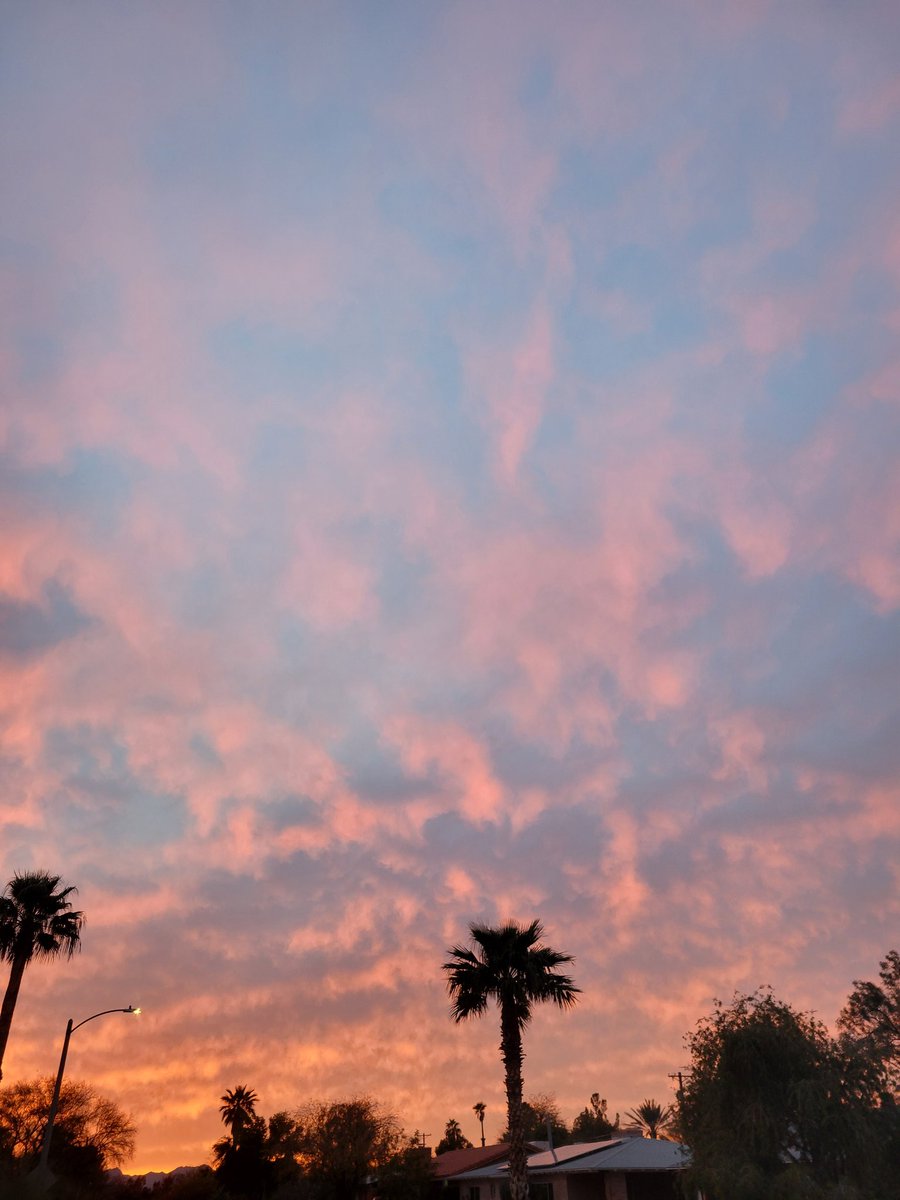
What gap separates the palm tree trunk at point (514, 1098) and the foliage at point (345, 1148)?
30392 mm

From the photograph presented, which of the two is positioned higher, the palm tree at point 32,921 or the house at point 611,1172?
the palm tree at point 32,921

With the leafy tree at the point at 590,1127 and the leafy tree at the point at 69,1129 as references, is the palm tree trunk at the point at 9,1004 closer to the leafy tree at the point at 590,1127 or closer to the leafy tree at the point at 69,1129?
the leafy tree at the point at 69,1129

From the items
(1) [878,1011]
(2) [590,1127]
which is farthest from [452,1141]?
(1) [878,1011]

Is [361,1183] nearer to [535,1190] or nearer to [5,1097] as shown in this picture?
[535,1190]

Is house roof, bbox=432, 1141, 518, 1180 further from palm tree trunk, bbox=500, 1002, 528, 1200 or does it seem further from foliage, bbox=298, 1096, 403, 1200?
palm tree trunk, bbox=500, 1002, 528, 1200

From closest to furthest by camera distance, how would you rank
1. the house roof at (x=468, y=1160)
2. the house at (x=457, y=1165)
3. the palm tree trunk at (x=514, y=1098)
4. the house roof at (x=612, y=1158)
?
1. the palm tree trunk at (x=514, y=1098)
2. the house roof at (x=612, y=1158)
3. the house at (x=457, y=1165)
4. the house roof at (x=468, y=1160)

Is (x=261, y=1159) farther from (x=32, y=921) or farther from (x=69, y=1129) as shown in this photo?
(x=32, y=921)

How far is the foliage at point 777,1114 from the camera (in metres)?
31.4

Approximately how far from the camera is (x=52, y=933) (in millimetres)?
47000

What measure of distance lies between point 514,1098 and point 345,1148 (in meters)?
33.4

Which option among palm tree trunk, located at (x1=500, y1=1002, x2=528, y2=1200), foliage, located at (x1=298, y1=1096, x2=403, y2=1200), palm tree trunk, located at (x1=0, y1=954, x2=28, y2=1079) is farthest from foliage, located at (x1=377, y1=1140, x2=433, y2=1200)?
palm tree trunk, located at (x1=0, y1=954, x2=28, y2=1079)

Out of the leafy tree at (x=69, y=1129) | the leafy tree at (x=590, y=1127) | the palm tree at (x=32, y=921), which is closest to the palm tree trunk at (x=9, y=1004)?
the palm tree at (x=32, y=921)

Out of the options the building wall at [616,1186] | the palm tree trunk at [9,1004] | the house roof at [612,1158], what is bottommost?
the building wall at [616,1186]

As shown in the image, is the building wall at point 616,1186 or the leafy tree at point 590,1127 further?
the leafy tree at point 590,1127
